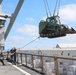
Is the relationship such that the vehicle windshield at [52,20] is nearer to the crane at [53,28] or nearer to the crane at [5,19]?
the crane at [53,28]

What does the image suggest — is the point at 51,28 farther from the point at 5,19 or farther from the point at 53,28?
the point at 5,19

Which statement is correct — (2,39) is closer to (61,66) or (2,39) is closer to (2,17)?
(2,17)

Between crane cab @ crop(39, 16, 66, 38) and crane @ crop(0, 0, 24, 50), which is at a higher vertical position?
crane @ crop(0, 0, 24, 50)

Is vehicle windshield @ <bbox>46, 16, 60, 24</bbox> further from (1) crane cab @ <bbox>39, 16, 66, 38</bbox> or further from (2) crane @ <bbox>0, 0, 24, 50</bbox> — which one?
(2) crane @ <bbox>0, 0, 24, 50</bbox>

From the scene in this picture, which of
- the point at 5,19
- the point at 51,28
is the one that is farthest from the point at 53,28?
the point at 5,19

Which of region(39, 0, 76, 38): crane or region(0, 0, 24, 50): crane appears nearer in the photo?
region(39, 0, 76, 38): crane

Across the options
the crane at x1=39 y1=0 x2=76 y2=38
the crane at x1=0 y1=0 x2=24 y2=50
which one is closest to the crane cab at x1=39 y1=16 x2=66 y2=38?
the crane at x1=39 y1=0 x2=76 y2=38

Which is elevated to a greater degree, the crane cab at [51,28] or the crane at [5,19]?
the crane at [5,19]

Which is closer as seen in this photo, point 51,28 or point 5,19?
point 51,28

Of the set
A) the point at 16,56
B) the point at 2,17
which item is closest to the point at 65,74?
the point at 16,56

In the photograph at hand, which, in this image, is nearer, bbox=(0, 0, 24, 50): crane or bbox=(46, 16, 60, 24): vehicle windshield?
bbox=(46, 16, 60, 24): vehicle windshield

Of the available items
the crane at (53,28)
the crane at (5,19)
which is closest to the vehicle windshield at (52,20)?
the crane at (53,28)

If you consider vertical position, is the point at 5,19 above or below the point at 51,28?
above

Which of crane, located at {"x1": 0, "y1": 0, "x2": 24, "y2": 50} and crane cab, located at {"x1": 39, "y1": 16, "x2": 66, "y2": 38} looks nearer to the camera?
crane cab, located at {"x1": 39, "y1": 16, "x2": 66, "y2": 38}
